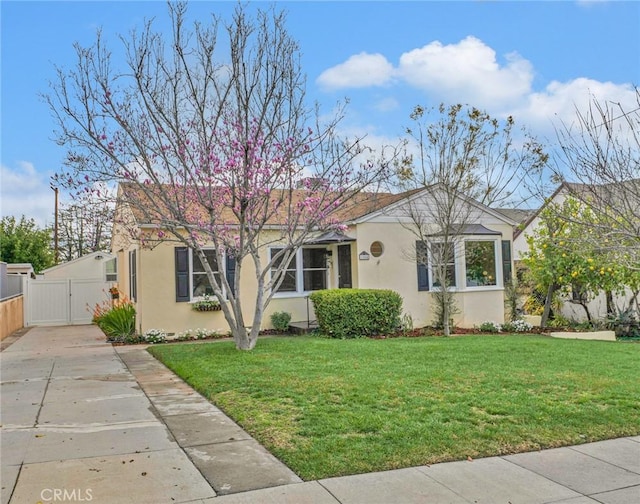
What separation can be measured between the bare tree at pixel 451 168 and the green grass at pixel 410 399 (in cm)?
474

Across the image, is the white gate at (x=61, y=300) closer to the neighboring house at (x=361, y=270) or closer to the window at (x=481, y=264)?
the neighboring house at (x=361, y=270)

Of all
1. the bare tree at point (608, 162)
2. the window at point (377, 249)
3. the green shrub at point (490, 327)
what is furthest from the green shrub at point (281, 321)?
the bare tree at point (608, 162)

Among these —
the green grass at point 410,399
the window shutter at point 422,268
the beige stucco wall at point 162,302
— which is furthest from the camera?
the window shutter at point 422,268

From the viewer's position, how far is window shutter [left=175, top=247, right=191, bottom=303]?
14.0 metres

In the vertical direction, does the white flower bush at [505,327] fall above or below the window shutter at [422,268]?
below

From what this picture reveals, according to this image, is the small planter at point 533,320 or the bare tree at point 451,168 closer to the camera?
the bare tree at point 451,168

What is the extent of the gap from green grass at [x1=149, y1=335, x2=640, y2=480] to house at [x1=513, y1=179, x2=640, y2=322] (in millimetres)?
2273

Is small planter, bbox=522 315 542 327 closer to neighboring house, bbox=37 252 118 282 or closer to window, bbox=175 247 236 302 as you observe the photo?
window, bbox=175 247 236 302

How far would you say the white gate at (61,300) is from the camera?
20141 mm

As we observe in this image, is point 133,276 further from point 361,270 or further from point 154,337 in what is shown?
point 361,270

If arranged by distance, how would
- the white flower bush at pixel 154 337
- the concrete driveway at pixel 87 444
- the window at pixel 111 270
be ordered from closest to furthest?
the concrete driveway at pixel 87 444
the white flower bush at pixel 154 337
the window at pixel 111 270

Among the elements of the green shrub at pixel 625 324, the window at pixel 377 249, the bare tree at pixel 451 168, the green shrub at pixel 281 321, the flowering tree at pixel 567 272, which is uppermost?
the bare tree at pixel 451 168

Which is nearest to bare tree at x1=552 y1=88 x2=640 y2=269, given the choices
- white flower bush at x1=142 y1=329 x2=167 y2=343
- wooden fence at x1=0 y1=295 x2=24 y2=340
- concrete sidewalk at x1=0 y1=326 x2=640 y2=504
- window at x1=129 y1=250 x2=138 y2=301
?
concrete sidewalk at x1=0 y1=326 x2=640 y2=504

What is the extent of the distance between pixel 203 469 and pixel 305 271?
11.3 m
